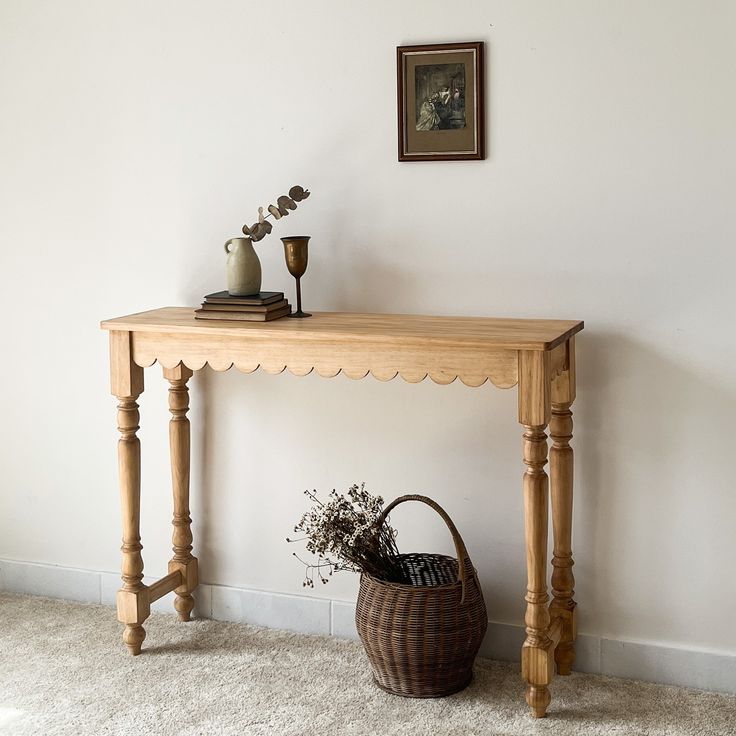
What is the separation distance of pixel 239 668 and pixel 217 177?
1.40 metres

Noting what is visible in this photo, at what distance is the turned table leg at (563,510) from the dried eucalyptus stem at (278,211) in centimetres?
82

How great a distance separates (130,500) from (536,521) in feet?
3.82

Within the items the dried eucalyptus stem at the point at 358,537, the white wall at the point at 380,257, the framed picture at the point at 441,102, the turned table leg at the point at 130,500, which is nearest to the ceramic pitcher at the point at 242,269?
the white wall at the point at 380,257

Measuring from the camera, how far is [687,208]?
2543 millimetres

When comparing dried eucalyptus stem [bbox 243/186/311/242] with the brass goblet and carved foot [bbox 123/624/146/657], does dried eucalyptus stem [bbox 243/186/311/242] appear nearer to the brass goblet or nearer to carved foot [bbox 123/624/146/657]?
the brass goblet

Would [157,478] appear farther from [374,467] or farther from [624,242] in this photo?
[624,242]

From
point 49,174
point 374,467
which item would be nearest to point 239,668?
point 374,467

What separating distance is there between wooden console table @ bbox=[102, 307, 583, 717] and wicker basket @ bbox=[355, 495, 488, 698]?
0.18 metres

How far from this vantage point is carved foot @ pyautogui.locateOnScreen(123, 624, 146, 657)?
2.88 metres

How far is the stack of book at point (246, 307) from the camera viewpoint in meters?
2.63

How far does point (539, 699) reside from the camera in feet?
8.17

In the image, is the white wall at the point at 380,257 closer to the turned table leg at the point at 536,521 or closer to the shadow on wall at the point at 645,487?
the shadow on wall at the point at 645,487

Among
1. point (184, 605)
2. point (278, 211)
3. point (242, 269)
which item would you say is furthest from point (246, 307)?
point (184, 605)

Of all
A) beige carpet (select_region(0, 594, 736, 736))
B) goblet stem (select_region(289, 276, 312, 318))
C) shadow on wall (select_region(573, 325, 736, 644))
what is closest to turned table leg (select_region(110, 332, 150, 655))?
beige carpet (select_region(0, 594, 736, 736))
